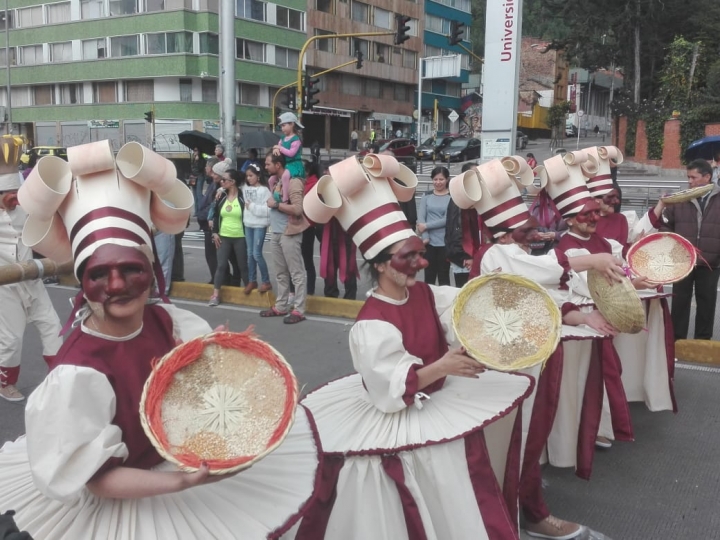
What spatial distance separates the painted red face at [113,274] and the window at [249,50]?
134 feet

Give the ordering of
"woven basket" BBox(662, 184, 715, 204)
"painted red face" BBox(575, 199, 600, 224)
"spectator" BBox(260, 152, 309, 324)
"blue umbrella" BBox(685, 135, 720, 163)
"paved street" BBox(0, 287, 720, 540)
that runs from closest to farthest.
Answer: "paved street" BBox(0, 287, 720, 540) → "painted red face" BBox(575, 199, 600, 224) → "woven basket" BBox(662, 184, 715, 204) → "blue umbrella" BBox(685, 135, 720, 163) → "spectator" BBox(260, 152, 309, 324)

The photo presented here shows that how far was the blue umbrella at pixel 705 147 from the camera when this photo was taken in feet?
23.7

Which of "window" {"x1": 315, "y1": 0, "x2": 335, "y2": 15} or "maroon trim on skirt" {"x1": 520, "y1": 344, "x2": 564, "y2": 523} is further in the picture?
"window" {"x1": 315, "y1": 0, "x2": 335, "y2": 15}

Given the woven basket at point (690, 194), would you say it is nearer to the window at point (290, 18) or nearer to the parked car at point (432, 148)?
the parked car at point (432, 148)

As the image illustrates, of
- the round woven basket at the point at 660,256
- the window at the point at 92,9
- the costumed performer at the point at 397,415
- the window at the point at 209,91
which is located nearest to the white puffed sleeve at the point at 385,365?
the costumed performer at the point at 397,415

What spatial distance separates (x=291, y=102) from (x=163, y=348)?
21.0 metres

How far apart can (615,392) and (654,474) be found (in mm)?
614

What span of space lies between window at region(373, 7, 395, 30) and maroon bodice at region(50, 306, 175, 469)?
2049 inches

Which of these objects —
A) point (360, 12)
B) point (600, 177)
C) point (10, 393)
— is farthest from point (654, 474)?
point (360, 12)

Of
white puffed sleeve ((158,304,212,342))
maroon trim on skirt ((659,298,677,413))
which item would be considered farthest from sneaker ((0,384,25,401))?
maroon trim on skirt ((659,298,677,413))

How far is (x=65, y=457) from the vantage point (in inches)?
75.5

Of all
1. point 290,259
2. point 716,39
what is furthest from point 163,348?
point 716,39

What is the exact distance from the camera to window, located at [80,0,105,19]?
135 feet

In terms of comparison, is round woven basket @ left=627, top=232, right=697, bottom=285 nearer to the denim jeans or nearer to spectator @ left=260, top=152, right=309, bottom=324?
spectator @ left=260, top=152, right=309, bottom=324
